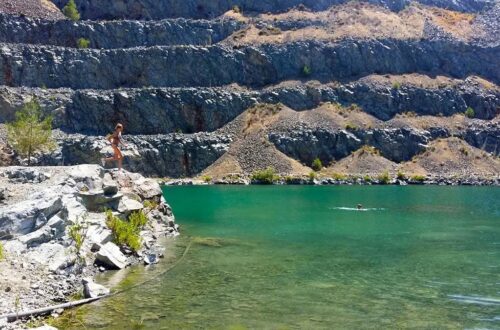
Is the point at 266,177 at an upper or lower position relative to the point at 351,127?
lower

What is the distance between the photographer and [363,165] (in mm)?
111938

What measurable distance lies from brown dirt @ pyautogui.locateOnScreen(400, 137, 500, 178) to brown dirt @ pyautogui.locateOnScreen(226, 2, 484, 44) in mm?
36595

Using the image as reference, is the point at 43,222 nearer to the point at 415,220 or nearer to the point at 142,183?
the point at 142,183

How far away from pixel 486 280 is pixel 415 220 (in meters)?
25.2

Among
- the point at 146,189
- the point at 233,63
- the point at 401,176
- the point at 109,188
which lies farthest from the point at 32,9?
the point at 109,188

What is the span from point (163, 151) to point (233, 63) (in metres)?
31.4

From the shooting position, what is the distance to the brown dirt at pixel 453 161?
11131cm

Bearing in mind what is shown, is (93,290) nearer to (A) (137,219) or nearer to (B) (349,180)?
(A) (137,219)

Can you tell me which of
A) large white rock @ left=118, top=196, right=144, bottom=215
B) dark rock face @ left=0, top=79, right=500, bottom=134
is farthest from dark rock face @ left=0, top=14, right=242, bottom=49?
large white rock @ left=118, top=196, right=144, bottom=215

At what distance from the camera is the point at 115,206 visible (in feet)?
113

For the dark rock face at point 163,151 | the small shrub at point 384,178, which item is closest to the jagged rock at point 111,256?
the dark rock face at point 163,151

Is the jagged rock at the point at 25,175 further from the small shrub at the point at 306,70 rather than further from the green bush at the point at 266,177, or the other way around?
the small shrub at the point at 306,70

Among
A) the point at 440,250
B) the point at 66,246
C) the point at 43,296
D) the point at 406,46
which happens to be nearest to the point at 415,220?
the point at 440,250

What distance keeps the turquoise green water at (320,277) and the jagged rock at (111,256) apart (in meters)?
1.01
